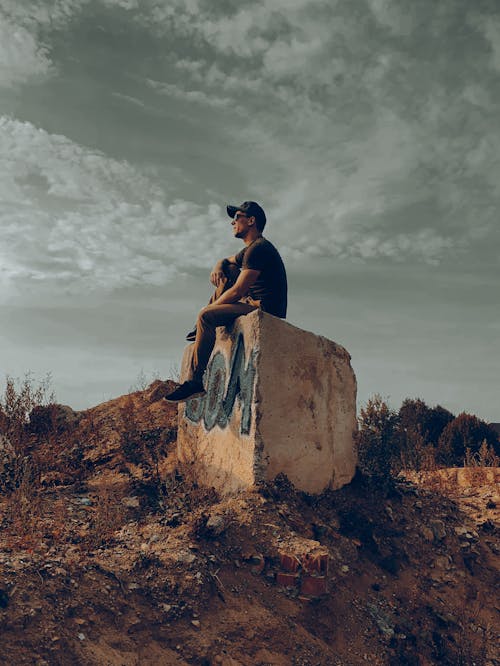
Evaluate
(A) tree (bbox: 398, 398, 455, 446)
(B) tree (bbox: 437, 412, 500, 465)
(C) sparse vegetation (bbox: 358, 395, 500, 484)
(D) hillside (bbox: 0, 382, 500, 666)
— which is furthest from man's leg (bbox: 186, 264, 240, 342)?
(A) tree (bbox: 398, 398, 455, 446)

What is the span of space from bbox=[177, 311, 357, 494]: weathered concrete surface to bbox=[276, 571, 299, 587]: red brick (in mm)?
922

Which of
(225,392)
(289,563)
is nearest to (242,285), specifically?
(225,392)

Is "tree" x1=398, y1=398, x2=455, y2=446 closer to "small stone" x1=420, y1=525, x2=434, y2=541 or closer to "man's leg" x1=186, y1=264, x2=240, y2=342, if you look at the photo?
"small stone" x1=420, y1=525, x2=434, y2=541

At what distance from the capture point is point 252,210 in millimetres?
6113

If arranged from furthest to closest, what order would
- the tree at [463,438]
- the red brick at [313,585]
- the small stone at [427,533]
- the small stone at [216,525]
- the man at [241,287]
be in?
the tree at [463,438] → the man at [241,287] → the small stone at [427,533] → the small stone at [216,525] → the red brick at [313,585]

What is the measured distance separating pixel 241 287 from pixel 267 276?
0.31 metres

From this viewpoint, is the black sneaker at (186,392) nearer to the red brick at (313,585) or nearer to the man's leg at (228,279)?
the man's leg at (228,279)

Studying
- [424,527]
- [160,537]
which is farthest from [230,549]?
[424,527]

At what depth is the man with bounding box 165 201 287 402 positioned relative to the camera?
19.0 ft

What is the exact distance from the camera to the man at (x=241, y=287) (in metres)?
5.80

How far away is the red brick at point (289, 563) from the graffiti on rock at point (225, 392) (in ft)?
3.97

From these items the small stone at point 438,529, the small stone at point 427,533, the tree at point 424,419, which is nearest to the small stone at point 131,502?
the small stone at point 427,533

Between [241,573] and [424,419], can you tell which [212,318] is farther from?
[424,419]

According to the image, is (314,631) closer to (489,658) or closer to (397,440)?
(489,658)
